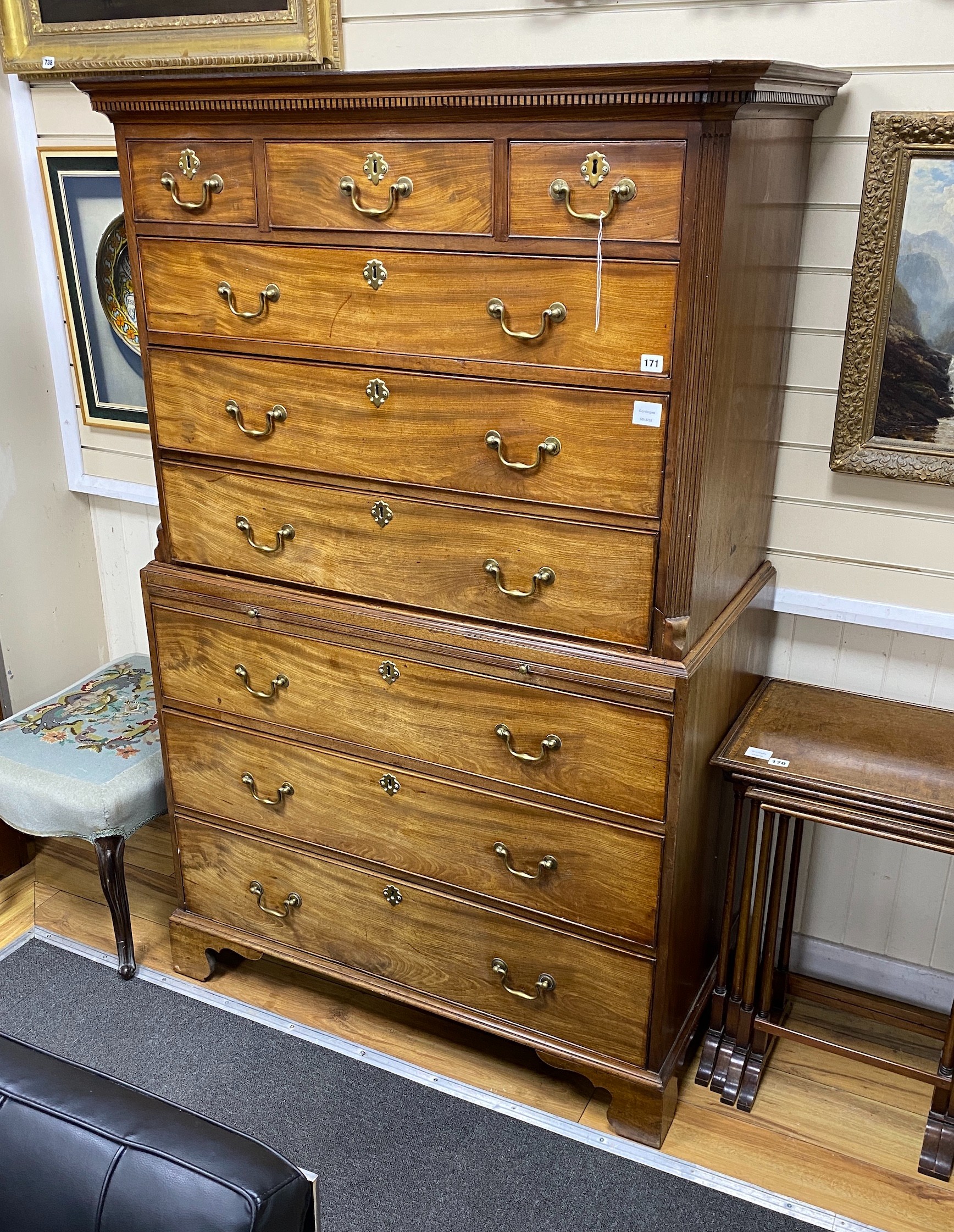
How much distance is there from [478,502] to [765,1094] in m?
1.37

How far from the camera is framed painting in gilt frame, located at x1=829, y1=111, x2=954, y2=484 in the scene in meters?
1.90

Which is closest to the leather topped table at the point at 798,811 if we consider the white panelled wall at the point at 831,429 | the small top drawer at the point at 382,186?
the white panelled wall at the point at 831,429

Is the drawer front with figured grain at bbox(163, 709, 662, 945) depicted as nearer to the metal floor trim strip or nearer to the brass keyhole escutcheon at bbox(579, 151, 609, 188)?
the metal floor trim strip

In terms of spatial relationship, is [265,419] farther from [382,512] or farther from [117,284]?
[117,284]

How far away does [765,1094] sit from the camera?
2.24 metres

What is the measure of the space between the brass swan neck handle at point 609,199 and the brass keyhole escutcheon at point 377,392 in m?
0.42

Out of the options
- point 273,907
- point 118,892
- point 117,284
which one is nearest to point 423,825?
point 273,907

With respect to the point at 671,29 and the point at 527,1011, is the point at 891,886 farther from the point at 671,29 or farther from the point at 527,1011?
the point at 671,29

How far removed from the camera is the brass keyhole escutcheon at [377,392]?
1.85 m

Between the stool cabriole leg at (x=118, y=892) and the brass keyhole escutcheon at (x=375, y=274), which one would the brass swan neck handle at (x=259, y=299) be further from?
the stool cabriole leg at (x=118, y=892)

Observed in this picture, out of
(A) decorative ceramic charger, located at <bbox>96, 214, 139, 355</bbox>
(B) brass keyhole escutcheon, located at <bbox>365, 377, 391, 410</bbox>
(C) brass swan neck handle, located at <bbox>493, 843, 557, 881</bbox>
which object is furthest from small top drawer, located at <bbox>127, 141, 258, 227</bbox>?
(C) brass swan neck handle, located at <bbox>493, 843, 557, 881</bbox>

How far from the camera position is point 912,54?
1.86 metres

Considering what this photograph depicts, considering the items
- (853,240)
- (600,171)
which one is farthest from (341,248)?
(853,240)

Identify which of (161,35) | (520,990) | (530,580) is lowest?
(520,990)
